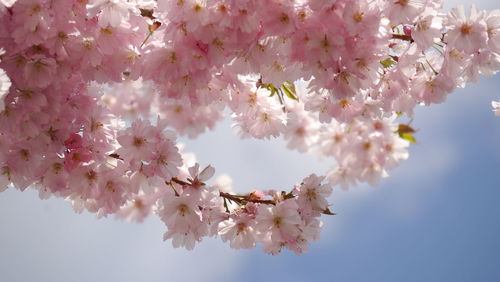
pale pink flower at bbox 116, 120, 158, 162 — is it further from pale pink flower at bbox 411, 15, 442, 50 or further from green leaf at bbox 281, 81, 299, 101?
pale pink flower at bbox 411, 15, 442, 50

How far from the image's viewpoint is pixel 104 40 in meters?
2.89

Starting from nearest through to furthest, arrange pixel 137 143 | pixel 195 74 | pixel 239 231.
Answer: pixel 195 74, pixel 137 143, pixel 239 231

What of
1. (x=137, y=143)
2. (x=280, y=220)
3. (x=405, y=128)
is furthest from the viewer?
(x=405, y=128)

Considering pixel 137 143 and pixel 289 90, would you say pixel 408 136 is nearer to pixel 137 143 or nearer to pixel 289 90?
pixel 289 90

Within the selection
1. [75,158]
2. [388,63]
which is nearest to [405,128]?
[388,63]

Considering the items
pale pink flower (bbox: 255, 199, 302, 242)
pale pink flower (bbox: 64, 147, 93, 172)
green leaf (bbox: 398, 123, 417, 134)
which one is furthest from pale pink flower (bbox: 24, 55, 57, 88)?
green leaf (bbox: 398, 123, 417, 134)

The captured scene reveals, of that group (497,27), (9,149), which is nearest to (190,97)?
(9,149)

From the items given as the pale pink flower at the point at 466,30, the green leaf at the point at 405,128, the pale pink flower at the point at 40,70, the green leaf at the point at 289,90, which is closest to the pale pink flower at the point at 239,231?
the green leaf at the point at 289,90

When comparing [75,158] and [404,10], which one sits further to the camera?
[75,158]

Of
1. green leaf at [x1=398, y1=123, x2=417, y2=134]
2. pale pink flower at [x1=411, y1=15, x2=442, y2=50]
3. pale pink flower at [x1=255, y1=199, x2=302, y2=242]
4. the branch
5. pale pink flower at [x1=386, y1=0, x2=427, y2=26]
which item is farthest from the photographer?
green leaf at [x1=398, y1=123, x2=417, y2=134]

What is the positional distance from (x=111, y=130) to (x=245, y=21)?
41.4 inches

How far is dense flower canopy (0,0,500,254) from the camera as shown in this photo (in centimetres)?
269

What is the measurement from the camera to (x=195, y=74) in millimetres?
2912

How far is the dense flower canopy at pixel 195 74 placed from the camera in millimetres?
2691
